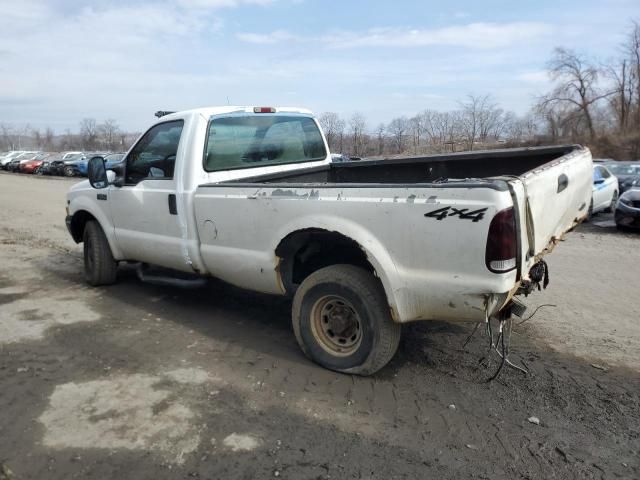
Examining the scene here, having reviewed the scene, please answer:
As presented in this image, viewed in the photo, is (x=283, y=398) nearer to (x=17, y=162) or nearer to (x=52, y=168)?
(x=52, y=168)

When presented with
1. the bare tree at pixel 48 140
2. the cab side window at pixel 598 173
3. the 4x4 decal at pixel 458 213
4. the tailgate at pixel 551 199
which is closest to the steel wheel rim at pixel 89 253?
the 4x4 decal at pixel 458 213

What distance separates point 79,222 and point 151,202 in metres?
1.98

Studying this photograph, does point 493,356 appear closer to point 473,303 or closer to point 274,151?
point 473,303

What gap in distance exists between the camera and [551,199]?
3.52 meters

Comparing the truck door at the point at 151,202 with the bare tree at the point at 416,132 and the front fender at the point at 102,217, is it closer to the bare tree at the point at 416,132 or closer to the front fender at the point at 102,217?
the front fender at the point at 102,217

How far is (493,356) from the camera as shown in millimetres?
4246

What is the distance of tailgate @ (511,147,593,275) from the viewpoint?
3.17 meters

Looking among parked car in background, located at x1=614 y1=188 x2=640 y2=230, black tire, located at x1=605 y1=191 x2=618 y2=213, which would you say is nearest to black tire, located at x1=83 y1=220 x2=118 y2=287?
parked car in background, located at x1=614 y1=188 x2=640 y2=230

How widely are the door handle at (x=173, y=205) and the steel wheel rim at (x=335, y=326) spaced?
68.3 inches

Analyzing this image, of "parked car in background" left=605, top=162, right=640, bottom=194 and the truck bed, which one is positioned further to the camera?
"parked car in background" left=605, top=162, right=640, bottom=194

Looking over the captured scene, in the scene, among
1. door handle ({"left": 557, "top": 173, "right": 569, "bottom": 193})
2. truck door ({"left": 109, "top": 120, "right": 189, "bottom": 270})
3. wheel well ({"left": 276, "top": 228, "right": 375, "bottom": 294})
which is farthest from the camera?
truck door ({"left": 109, "top": 120, "right": 189, "bottom": 270})

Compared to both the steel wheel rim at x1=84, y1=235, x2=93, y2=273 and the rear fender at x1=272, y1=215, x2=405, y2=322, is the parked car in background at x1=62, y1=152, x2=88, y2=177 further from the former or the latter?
the rear fender at x1=272, y1=215, x2=405, y2=322

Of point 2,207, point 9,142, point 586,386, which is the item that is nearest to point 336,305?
point 586,386

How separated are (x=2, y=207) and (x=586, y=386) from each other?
16476 mm
